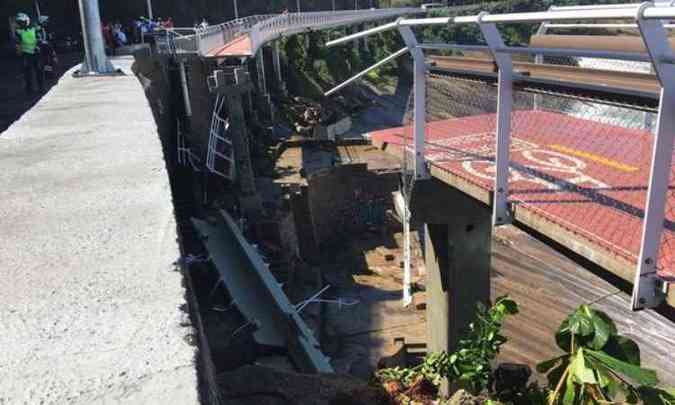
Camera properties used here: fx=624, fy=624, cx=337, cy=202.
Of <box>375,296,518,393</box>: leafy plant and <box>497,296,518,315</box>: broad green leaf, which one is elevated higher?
<box>497,296,518,315</box>: broad green leaf

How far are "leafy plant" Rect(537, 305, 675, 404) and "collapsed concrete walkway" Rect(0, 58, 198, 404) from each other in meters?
1.81

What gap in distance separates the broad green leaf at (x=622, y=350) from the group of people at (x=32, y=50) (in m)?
12.7

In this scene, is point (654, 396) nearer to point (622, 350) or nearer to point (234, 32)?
point (622, 350)

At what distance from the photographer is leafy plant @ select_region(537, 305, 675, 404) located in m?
2.63

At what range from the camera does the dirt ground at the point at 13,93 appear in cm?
1126

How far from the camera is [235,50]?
2086 cm

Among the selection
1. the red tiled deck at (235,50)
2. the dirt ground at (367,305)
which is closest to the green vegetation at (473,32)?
the dirt ground at (367,305)

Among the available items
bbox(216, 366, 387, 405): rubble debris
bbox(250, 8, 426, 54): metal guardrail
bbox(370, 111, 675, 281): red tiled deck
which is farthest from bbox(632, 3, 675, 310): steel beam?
bbox(250, 8, 426, 54): metal guardrail

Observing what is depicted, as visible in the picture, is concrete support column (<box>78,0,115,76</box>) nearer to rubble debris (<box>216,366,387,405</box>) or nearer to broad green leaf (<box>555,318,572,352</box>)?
rubble debris (<box>216,366,387,405</box>)

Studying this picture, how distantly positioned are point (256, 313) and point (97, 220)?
771cm

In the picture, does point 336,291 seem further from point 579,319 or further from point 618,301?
point 579,319

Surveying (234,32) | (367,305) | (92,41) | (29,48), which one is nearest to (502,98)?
(92,41)

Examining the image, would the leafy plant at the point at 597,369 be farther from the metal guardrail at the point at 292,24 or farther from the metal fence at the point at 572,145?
the metal guardrail at the point at 292,24

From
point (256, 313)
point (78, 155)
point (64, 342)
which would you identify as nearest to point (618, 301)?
point (256, 313)
